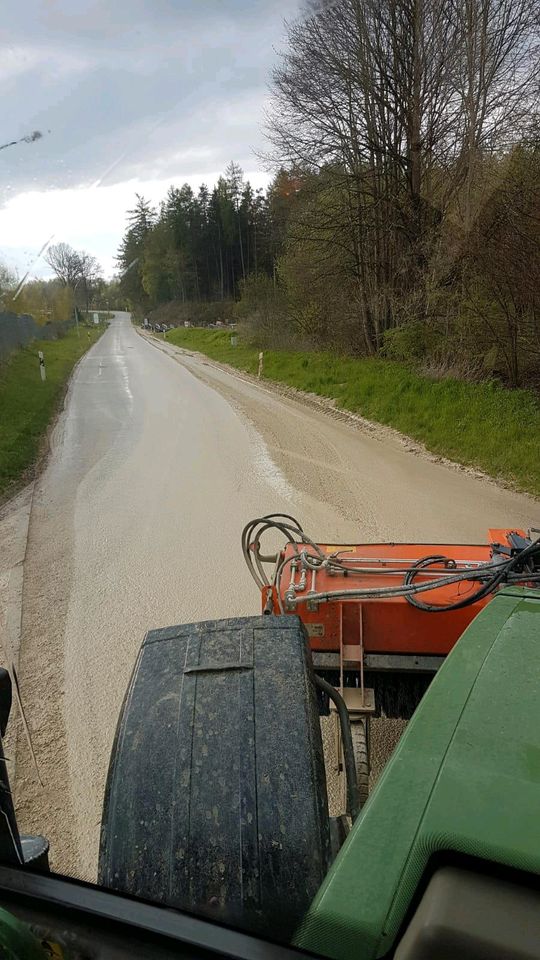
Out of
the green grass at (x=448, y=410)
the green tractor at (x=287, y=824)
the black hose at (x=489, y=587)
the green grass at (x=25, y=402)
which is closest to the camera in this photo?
the green tractor at (x=287, y=824)

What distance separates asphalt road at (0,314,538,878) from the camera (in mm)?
3824

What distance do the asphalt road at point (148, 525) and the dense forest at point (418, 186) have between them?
13.5ft

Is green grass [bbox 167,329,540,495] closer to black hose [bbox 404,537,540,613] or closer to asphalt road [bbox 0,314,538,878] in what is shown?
asphalt road [bbox 0,314,538,878]

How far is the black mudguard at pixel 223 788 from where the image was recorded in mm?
1521

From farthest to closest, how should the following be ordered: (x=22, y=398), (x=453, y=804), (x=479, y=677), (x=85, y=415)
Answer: (x=22, y=398) → (x=85, y=415) → (x=479, y=677) → (x=453, y=804)

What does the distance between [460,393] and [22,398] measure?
1050 cm

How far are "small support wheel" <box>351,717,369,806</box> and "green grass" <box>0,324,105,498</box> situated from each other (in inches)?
283

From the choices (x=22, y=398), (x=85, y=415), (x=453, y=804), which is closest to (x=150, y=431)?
(x=85, y=415)

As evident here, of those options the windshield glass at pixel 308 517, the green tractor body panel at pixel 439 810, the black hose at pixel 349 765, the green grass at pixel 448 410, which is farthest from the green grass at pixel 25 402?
the green tractor body panel at pixel 439 810

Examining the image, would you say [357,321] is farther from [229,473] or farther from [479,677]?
[479,677]

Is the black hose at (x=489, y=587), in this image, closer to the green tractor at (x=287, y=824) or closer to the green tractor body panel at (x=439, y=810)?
the green tractor at (x=287, y=824)

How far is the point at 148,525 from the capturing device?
24.0ft

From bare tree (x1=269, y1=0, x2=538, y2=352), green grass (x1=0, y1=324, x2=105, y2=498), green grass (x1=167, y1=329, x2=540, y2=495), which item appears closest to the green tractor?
green grass (x1=167, y1=329, x2=540, y2=495)

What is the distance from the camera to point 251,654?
217cm
